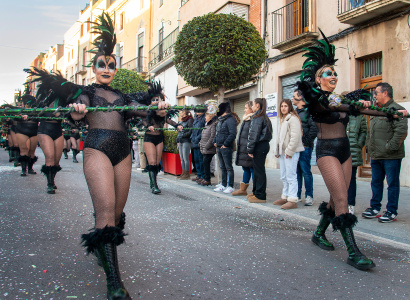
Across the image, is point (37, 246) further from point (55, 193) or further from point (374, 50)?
point (374, 50)

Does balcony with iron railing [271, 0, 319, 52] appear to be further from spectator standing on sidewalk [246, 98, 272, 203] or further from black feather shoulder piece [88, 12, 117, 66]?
black feather shoulder piece [88, 12, 117, 66]

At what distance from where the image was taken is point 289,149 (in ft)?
22.5

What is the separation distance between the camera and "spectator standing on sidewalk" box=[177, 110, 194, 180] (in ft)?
34.3

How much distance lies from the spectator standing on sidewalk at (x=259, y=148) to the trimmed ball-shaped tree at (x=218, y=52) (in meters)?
2.89

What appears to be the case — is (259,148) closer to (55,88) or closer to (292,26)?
(55,88)

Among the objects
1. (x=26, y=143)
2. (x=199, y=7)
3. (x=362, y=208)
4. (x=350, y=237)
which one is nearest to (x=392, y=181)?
(x=362, y=208)

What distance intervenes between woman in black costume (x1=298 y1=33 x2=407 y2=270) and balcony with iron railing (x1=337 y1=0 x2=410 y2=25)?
6.57 meters

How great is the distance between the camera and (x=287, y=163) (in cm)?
697

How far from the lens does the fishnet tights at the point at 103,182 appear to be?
301cm

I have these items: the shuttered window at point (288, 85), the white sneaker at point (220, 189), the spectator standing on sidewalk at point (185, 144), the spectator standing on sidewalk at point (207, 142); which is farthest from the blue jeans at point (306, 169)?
the shuttered window at point (288, 85)

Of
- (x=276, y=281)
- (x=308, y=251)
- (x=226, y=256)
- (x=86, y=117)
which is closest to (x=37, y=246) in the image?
(x=86, y=117)

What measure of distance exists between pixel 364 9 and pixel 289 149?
5.51 metres

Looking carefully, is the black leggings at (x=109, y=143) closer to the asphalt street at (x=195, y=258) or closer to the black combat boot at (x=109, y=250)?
the black combat boot at (x=109, y=250)

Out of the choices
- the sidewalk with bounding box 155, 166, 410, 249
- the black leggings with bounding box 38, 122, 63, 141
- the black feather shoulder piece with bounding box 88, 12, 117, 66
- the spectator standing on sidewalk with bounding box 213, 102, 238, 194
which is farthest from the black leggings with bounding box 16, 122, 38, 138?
the black feather shoulder piece with bounding box 88, 12, 117, 66
